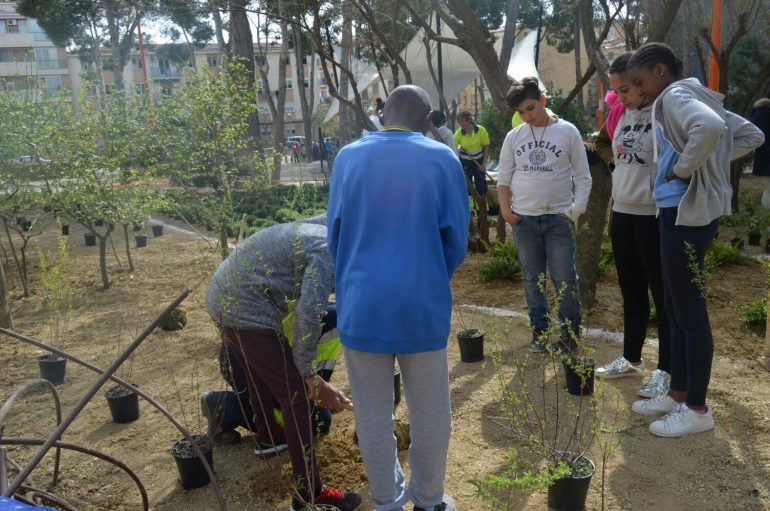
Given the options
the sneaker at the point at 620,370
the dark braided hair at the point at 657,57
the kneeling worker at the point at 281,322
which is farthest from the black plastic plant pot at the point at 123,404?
the dark braided hair at the point at 657,57

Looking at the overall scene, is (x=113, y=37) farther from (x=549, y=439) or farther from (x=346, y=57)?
(x=549, y=439)

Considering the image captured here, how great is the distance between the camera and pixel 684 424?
315 centimetres

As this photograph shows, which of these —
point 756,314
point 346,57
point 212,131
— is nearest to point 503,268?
point 756,314

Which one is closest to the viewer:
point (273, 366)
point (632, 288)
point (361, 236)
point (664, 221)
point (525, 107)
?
point (361, 236)

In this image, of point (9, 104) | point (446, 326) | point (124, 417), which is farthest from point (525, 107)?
point (9, 104)

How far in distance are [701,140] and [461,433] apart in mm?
1718

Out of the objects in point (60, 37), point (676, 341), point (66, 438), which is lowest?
point (66, 438)

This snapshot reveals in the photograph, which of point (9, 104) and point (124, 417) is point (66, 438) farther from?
point (9, 104)

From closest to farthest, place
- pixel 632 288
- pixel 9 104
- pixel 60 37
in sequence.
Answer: pixel 632 288 < pixel 9 104 < pixel 60 37

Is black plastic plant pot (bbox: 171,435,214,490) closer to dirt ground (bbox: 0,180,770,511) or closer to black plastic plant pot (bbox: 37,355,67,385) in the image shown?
dirt ground (bbox: 0,180,770,511)

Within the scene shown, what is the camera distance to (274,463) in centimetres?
320

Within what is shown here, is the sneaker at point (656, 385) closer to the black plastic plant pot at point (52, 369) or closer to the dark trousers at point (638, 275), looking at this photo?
the dark trousers at point (638, 275)

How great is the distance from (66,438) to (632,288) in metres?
3.07

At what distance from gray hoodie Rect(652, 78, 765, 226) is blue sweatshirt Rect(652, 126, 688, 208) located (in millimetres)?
55
